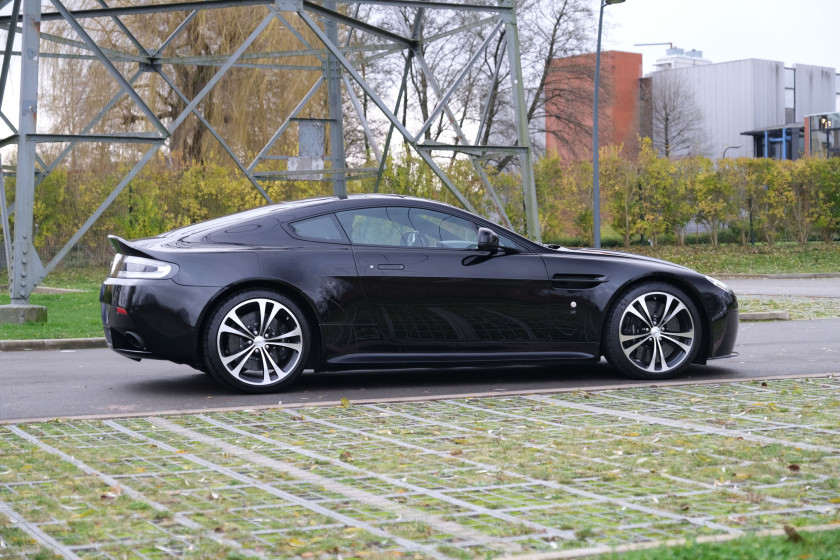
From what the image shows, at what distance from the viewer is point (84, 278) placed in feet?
85.4

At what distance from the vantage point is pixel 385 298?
7969 millimetres

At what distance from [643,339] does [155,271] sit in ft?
11.9

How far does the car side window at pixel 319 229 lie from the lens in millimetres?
8086

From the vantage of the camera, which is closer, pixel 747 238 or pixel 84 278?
pixel 84 278

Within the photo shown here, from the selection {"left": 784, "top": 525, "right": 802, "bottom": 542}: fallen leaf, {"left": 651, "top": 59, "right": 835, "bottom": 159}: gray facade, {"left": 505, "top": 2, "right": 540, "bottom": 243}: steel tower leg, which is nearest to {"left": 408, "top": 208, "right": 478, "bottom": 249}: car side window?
{"left": 784, "top": 525, "right": 802, "bottom": 542}: fallen leaf

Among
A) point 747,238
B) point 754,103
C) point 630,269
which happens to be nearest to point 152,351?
point 630,269

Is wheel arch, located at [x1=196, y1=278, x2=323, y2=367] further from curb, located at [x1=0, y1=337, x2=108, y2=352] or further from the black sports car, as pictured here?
curb, located at [x1=0, y1=337, x2=108, y2=352]

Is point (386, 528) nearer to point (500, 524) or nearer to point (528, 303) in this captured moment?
point (500, 524)

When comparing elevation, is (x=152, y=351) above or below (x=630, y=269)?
below

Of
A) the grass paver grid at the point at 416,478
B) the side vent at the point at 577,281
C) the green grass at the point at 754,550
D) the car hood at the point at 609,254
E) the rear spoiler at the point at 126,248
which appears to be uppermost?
the rear spoiler at the point at 126,248

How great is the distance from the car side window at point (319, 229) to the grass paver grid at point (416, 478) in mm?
1496

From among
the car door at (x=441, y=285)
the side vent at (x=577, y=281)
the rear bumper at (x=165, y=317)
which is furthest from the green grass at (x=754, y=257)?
the rear bumper at (x=165, y=317)

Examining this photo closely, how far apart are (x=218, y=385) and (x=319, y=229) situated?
4.62ft

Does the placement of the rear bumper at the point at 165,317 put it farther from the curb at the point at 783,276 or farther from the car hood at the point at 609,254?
the curb at the point at 783,276
